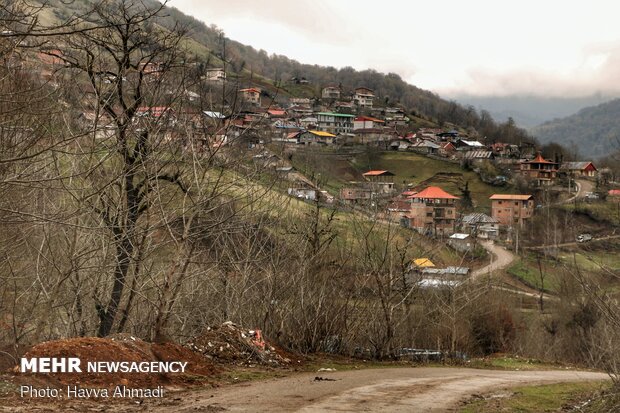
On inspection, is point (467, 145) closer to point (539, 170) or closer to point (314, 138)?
point (539, 170)

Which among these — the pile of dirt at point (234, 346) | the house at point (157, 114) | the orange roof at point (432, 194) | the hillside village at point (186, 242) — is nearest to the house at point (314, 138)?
the orange roof at point (432, 194)

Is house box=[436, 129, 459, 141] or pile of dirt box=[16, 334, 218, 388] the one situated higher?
house box=[436, 129, 459, 141]

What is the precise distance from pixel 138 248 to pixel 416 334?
13.7 metres

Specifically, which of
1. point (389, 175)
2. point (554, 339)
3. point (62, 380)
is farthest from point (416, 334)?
point (389, 175)

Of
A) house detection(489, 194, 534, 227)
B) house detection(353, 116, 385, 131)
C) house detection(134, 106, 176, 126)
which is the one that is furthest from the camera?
house detection(353, 116, 385, 131)

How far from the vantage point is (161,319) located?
10.4 metres

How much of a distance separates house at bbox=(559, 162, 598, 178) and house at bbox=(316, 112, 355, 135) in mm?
41438

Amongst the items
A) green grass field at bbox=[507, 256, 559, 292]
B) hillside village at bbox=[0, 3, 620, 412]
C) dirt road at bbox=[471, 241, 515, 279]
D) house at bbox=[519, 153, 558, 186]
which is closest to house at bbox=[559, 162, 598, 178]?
house at bbox=[519, 153, 558, 186]

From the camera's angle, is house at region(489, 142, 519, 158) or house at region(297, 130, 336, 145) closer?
Result: house at region(297, 130, 336, 145)

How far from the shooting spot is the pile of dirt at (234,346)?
11148mm

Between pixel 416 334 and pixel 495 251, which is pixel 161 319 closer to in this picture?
pixel 416 334

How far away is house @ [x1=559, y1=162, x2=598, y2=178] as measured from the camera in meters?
110

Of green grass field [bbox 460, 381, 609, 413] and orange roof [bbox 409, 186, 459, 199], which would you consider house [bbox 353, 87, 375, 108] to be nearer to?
orange roof [bbox 409, 186, 459, 199]

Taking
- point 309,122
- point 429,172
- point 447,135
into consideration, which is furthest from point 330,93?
point 429,172
